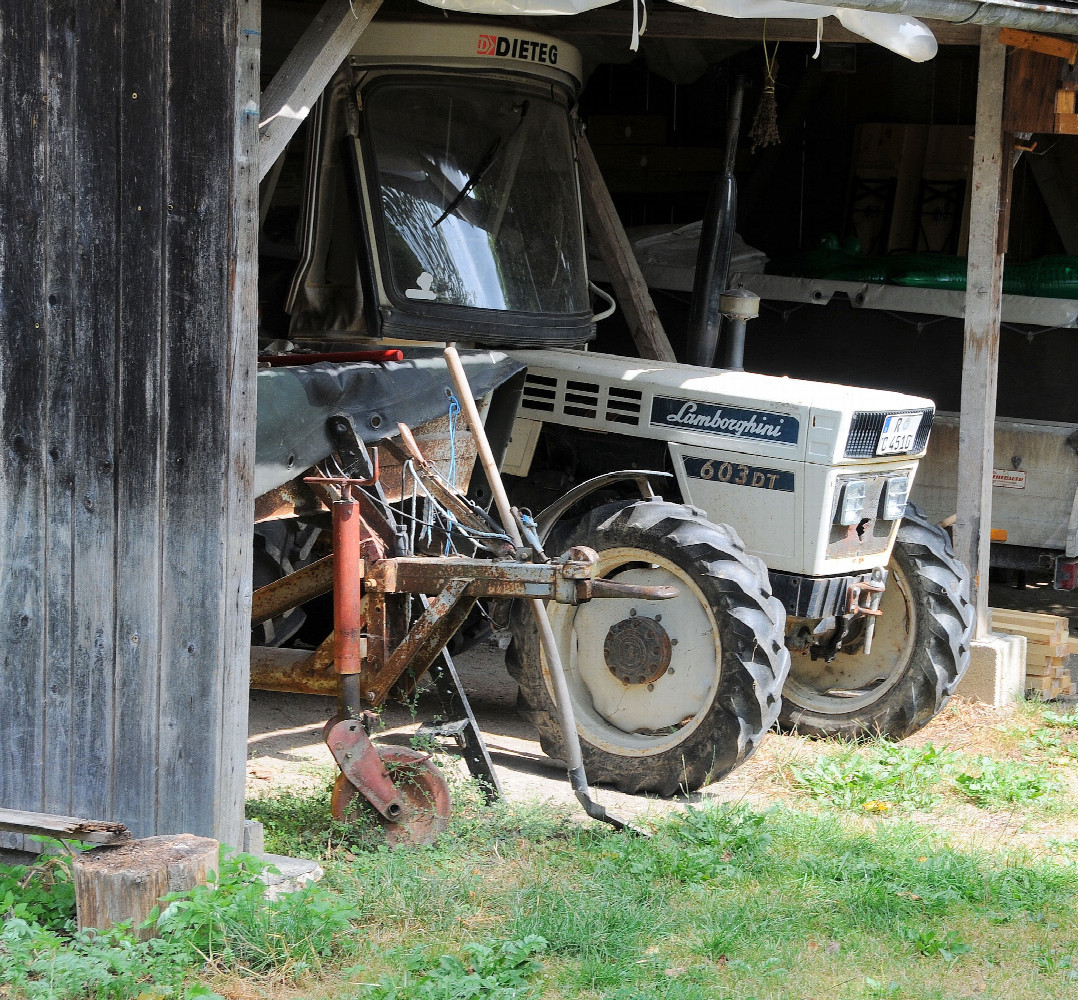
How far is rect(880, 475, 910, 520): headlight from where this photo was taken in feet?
21.2

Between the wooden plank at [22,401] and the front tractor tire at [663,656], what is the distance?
2.25 meters

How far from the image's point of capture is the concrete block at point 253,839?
447 centimetres

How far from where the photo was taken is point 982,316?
7395mm

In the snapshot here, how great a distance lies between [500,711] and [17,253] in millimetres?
3692

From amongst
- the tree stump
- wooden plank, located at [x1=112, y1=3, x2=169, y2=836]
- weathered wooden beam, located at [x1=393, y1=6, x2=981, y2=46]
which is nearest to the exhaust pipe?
weathered wooden beam, located at [x1=393, y1=6, x2=981, y2=46]

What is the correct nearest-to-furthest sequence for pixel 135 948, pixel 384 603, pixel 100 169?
pixel 135 948, pixel 100 169, pixel 384 603

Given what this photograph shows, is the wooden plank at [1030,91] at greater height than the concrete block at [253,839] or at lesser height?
greater

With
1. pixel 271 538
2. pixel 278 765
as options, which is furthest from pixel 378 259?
pixel 278 765

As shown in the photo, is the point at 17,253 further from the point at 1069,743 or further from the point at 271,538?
the point at 1069,743

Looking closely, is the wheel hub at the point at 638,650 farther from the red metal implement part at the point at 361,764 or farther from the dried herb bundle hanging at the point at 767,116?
the dried herb bundle hanging at the point at 767,116

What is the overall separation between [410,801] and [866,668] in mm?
2896

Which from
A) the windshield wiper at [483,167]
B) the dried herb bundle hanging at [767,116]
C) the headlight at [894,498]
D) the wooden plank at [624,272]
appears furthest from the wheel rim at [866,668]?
the windshield wiper at [483,167]

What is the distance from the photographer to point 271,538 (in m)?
6.52

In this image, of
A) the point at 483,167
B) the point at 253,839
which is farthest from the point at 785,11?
the point at 253,839
